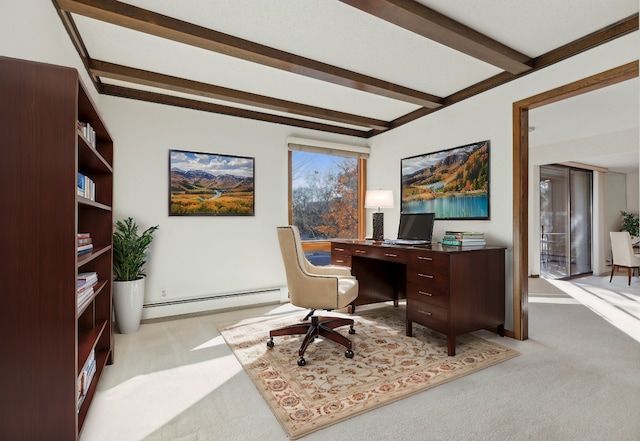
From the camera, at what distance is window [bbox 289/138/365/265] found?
448 cm

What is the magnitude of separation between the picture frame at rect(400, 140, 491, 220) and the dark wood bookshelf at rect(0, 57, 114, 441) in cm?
324

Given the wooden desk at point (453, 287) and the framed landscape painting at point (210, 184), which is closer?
the wooden desk at point (453, 287)

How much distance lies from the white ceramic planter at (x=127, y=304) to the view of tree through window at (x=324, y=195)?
2.04 meters

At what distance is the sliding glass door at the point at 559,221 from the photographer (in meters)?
6.16

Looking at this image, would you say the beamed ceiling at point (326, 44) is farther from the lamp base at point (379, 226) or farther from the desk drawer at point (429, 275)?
the desk drawer at point (429, 275)

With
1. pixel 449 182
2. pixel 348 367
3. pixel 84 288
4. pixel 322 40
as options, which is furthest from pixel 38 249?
pixel 449 182

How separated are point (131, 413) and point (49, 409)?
0.63m

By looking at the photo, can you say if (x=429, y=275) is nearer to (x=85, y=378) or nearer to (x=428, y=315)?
(x=428, y=315)

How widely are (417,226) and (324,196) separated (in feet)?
4.92

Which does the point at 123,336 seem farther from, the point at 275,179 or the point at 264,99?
the point at 264,99

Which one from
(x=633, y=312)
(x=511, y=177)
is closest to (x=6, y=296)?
(x=511, y=177)

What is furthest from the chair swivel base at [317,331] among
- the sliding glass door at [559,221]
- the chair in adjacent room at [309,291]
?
the sliding glass door at [559,221]

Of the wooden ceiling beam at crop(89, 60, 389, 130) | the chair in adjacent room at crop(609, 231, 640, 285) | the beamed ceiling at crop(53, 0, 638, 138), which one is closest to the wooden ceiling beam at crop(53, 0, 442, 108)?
the beamed ceiling at crop(53, 0, 638, 138)

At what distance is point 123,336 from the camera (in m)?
3.04
